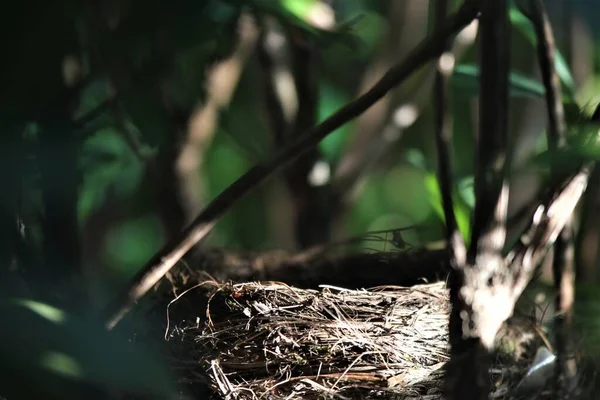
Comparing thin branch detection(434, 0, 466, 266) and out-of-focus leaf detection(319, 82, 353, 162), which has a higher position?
thin branch detection(434, 0, 466, 266)

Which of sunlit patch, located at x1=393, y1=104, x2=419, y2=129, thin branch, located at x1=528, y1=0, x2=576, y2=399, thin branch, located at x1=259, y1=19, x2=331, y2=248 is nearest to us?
thin branch, located at x1=528, y1=0, x2=576, y2=399

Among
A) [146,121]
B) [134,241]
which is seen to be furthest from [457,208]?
[134,241]

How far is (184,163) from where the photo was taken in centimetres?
123

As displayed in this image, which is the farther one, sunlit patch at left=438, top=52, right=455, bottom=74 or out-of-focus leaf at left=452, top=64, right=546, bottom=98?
out-of-focus leaf at left=452, top=64, right=546, bottom=98

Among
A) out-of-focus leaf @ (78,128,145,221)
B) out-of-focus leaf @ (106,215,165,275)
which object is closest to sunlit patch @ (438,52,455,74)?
out-of-focus leaf @ (78,128,145,221)

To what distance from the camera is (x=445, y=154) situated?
2.29 ft

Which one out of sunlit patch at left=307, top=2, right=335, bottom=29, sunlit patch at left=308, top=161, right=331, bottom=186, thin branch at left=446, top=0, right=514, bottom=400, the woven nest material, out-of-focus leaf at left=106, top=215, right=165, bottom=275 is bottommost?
out-of-focus leaf at left=106, top=215, right=165, bottom=275

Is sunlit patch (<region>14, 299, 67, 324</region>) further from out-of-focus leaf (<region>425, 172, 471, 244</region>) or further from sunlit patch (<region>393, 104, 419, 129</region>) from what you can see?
sunlit patch (<region>393, 104, 419, 129</region>)

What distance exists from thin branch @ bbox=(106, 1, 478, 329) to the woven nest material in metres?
0.09

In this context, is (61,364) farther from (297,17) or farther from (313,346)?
(297,17)

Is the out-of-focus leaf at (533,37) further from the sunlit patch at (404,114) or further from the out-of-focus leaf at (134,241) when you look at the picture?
the out-of-focus leaf at (134,241)

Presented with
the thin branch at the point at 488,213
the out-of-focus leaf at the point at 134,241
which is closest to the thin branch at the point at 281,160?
the thin branch at the point at 488,213

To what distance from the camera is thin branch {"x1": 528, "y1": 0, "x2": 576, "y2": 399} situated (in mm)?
712

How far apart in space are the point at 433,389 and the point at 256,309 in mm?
200
